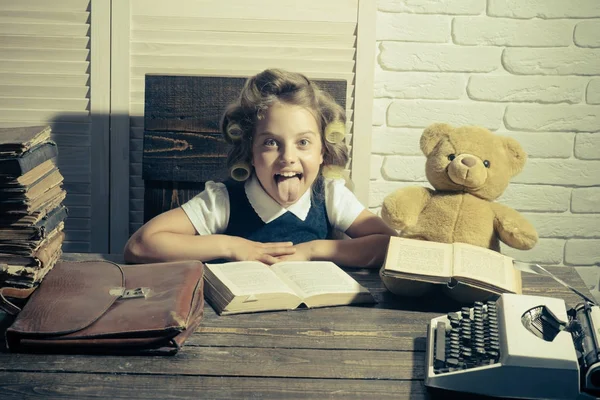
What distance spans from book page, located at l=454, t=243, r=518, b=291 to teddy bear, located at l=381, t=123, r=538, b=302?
76 millimetres

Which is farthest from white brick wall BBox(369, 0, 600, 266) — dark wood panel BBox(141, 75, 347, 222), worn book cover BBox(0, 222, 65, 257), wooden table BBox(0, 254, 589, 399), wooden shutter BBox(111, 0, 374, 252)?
worn book cover BBox(0, 222, 65, 257)

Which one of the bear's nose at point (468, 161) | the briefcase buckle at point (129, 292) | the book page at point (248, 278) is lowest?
the book page at point (248, 278)

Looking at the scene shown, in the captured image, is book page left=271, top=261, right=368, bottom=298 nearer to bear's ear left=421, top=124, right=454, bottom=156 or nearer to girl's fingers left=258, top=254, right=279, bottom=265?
girl's fingers left=258, top=254, right=279, bottom=265

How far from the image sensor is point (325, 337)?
139 cm

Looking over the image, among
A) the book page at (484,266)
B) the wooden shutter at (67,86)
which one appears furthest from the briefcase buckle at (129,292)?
the wooden shutter at (67,86)

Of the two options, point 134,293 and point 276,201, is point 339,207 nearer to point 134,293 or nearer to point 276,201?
point 276,201

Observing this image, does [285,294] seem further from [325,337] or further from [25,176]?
[25,176]

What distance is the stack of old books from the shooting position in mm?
1411

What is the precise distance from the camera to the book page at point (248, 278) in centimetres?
151

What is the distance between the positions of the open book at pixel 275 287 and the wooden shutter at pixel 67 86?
866 mm

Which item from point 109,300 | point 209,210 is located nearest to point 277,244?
point 209,210

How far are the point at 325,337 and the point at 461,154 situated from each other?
0.57 m

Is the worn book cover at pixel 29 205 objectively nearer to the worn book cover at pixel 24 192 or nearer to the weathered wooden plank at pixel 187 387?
the worn book cover at pixel 24 192

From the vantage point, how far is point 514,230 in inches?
67.4
